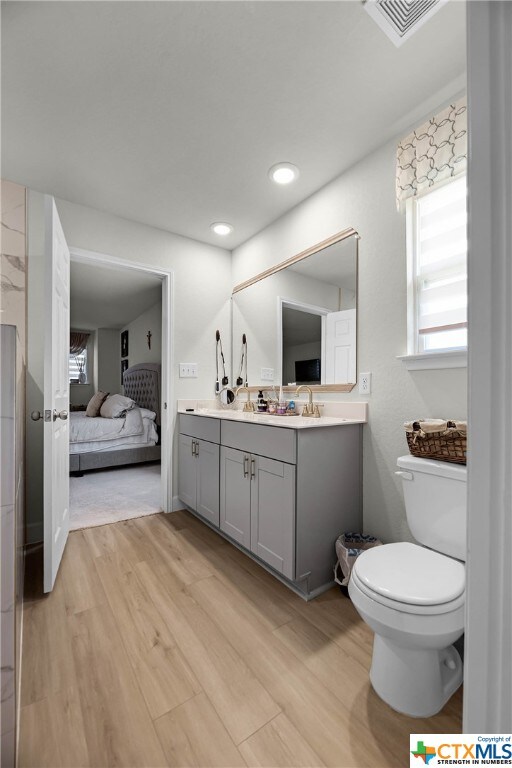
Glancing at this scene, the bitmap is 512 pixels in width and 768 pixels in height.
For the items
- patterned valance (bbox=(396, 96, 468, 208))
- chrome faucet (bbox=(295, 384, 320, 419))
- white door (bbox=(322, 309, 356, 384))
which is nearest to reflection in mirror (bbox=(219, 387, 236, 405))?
chrome faucet (bbox=(295, 384, 320, 419))

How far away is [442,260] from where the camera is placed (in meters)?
1.61

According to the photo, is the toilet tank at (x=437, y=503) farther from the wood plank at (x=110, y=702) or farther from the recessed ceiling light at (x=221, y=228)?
the recessed ceiling light at (x=221, y=228)

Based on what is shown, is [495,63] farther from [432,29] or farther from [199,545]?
[199,545]

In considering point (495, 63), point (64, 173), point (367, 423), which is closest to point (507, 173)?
point (495, 63)

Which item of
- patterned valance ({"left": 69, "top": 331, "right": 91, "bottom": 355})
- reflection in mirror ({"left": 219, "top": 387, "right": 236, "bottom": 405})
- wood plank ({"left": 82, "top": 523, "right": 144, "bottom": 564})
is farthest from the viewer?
patterned valance ({"left": 69, "top": 331, "right": 91, "bottom": 355})

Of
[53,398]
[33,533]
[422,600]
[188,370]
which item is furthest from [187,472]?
[422,600]

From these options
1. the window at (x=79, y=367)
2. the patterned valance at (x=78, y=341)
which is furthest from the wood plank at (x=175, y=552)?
the patterned valance at (x=78, y=341)

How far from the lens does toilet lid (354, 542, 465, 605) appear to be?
102 centimetres

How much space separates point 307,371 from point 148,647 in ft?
5.68

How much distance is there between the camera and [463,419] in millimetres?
1471

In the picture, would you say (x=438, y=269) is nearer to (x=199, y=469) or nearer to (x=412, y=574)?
(x=412, y=574)

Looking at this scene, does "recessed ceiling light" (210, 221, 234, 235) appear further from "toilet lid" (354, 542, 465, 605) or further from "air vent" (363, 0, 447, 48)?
"toilet lid" (354, 542, 465, 605)

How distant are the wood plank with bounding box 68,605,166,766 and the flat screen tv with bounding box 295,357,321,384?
172cm

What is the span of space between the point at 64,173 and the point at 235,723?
2.89m
